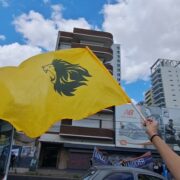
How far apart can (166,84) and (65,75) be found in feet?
350

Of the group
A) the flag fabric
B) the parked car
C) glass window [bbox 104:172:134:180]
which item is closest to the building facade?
the parked car

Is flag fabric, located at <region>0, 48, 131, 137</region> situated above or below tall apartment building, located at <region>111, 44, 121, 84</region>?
below

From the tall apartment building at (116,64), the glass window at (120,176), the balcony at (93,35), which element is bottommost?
the glass window at (120,176)

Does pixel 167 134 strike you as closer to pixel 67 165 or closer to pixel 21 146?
pixel 67 165

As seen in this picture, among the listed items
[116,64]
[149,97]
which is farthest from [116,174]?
[149,97]

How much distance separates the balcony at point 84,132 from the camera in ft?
105

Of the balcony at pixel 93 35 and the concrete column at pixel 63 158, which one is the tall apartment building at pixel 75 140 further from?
the balcony at pixel 93 35

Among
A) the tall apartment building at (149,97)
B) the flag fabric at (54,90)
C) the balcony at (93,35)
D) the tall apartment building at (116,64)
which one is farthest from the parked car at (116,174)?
the tall apartment building at (149,97)

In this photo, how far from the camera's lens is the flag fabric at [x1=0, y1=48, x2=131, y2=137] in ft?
13.9

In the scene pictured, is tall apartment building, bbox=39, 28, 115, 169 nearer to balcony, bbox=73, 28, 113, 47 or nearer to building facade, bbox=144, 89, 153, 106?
balcony, bbox=73, 28, 113, 47

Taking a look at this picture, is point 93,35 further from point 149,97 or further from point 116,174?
point 149,97

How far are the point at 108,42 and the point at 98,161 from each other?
29.8 m

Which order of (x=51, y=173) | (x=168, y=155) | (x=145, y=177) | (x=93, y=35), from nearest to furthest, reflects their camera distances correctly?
(x=168, y=155), (x=145, y=177), (x=51, y=173), (x=93, y=35)

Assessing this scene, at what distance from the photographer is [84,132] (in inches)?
1277
